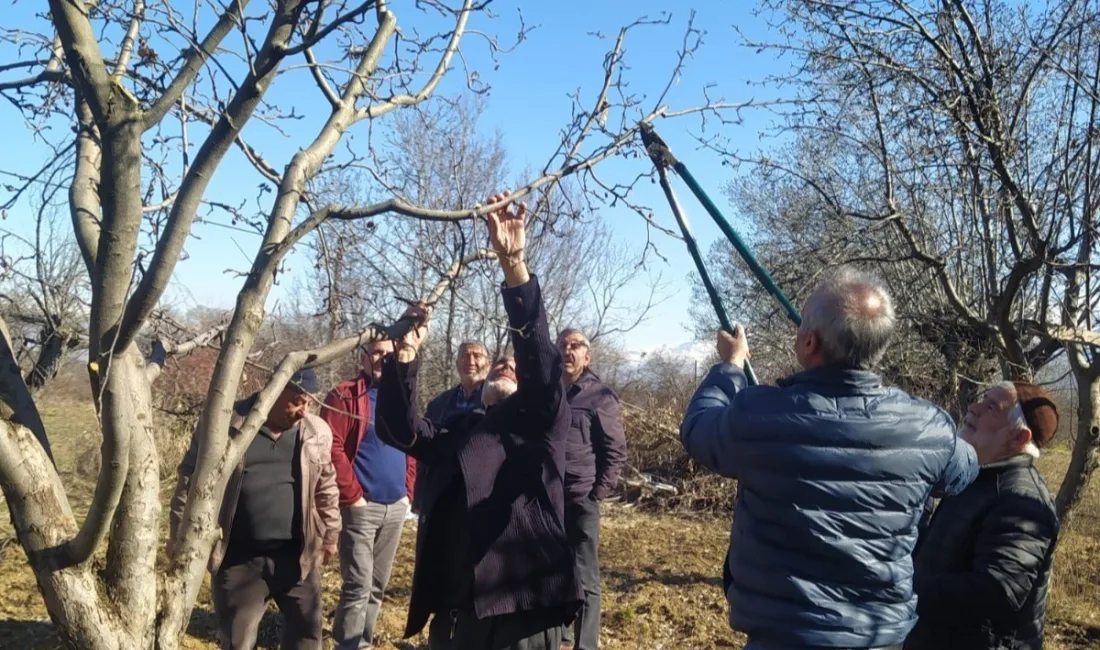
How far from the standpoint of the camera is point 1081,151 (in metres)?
5.78

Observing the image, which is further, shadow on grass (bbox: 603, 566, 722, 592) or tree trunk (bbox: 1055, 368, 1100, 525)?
shadow on grass (bbox: 603, 566, 722, 592)

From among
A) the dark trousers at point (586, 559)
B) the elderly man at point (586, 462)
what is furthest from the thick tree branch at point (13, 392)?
the dark trousers at point (586, 559)

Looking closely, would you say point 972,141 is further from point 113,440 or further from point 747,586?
point 113,440

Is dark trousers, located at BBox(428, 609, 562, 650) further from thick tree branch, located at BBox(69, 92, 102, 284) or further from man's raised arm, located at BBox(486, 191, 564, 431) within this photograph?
thick tree branch, located at BBox(69, 92, 102, 284)

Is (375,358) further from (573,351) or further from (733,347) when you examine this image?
(733,347)

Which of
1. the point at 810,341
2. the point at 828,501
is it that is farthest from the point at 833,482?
the point at 810,341

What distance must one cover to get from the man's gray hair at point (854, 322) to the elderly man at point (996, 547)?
0.97m

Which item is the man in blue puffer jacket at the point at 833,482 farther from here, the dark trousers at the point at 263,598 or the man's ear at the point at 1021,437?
the dark trousers at the point at 263,598

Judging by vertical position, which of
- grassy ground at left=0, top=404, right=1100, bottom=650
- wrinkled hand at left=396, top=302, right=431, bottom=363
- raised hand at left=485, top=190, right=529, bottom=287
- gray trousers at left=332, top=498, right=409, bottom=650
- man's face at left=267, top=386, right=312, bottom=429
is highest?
raised hand at left=485, top=190, right=529, bottom=287

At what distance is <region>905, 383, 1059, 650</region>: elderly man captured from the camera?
2.60m

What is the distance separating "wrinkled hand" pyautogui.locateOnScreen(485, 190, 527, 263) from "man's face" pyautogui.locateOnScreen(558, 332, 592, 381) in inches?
107

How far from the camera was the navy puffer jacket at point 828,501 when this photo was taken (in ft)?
6.70

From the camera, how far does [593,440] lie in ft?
17.9

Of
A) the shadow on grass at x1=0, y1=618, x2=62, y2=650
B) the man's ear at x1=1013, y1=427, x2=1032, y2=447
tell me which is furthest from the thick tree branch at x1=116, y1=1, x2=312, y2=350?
the shadow on grass at x1=0, y1=618, x2=62, y2=650
